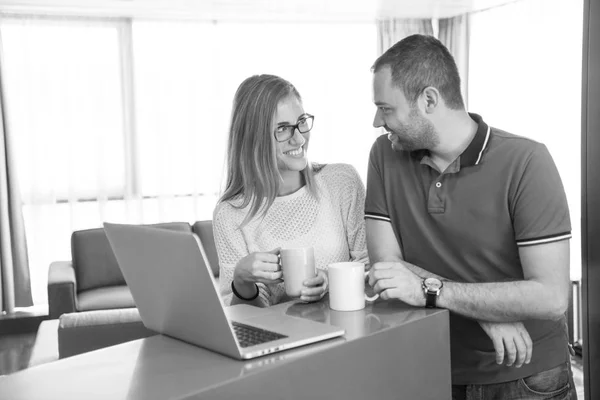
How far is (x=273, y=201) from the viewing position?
215cm

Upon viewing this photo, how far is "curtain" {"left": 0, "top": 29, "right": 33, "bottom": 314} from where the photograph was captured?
570cm

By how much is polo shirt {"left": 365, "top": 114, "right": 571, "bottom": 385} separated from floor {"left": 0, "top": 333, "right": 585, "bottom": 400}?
8.34 ft

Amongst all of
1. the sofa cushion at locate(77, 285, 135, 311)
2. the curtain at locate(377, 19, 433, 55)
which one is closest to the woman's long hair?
the sofa cushion at locate(77, 285, 135, 311)

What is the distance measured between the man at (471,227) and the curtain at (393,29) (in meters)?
5.21

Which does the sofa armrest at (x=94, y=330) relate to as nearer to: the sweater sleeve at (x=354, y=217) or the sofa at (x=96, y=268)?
the sweater sleeve at (x=354, y=217)

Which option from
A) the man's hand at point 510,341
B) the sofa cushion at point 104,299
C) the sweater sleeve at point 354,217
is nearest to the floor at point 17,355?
the sofa cushion at point 104,299

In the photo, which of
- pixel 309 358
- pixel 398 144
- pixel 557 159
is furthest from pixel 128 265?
pixel 557 159

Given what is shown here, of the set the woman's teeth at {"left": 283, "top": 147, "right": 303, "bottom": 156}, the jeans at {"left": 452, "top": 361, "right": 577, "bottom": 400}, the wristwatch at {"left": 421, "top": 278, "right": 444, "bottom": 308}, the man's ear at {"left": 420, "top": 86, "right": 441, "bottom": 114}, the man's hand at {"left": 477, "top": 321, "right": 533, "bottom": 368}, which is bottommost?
the jeans at {"left": 452, "top": 361, "right": 577, "bottom": 400}

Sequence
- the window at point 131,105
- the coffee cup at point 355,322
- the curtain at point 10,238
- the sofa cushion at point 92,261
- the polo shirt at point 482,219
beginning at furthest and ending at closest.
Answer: the window at point 131,105
the curtain at point 10,238
the sofa cushion at point 92,261
the polo shirt at point 482,219
the coffee cup at point 355,322

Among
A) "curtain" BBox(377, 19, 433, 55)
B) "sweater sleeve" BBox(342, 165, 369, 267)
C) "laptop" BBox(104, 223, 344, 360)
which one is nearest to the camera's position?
"laptop" BBox(104, 223, 344, 360)

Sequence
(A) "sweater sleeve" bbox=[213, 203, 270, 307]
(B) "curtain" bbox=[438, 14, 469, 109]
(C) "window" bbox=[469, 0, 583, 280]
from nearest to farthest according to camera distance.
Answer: (A) "sweater sleeve" bbox=[213, 203, 270, 307], (C) "window" bbox=[469, 0, 583, 280], (B) "curtain" bbox=[438, 14, 469, 109]

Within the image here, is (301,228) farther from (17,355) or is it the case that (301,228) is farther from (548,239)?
(17,355)

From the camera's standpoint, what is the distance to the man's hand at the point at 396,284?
150 cm

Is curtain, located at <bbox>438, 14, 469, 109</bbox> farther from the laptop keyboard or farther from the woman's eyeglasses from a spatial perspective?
the laptop keyboard
